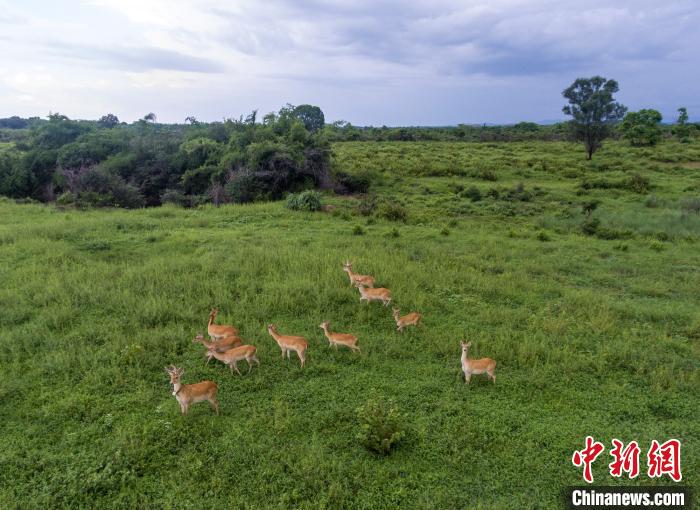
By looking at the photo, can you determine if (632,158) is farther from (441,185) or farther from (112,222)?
(112,222)

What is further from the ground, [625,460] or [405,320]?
[405,320]

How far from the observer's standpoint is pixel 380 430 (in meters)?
5.50

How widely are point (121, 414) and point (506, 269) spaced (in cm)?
973

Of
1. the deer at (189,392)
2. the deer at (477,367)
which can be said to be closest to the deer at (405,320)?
the deer at (477,367)

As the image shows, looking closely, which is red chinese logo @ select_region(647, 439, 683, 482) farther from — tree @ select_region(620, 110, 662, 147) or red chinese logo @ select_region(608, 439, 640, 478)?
tree @ select_region(620, 110, 662, 147)

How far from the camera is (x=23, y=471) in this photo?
16.8ft

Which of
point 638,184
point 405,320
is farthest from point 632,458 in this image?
point 638,184

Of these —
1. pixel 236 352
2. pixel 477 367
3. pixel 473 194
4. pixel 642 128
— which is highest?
pixel 642 128

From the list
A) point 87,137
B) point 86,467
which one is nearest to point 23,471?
point 86,467

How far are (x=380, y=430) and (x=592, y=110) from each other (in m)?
41.5

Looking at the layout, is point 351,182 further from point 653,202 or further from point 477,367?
point 477,367

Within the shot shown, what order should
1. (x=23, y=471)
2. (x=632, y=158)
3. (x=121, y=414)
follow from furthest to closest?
(x=632, y=158), (x=121, y=414), (x=23, y=471)

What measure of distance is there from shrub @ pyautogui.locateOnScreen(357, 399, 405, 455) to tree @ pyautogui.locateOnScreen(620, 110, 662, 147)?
54.4 metres

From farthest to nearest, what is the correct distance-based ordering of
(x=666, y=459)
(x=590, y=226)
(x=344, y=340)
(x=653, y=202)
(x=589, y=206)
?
(x=653, y=202) < (x=589, y=206) < (x=590, y=226) < (x=344, y=340) < (x=666, y=459)
